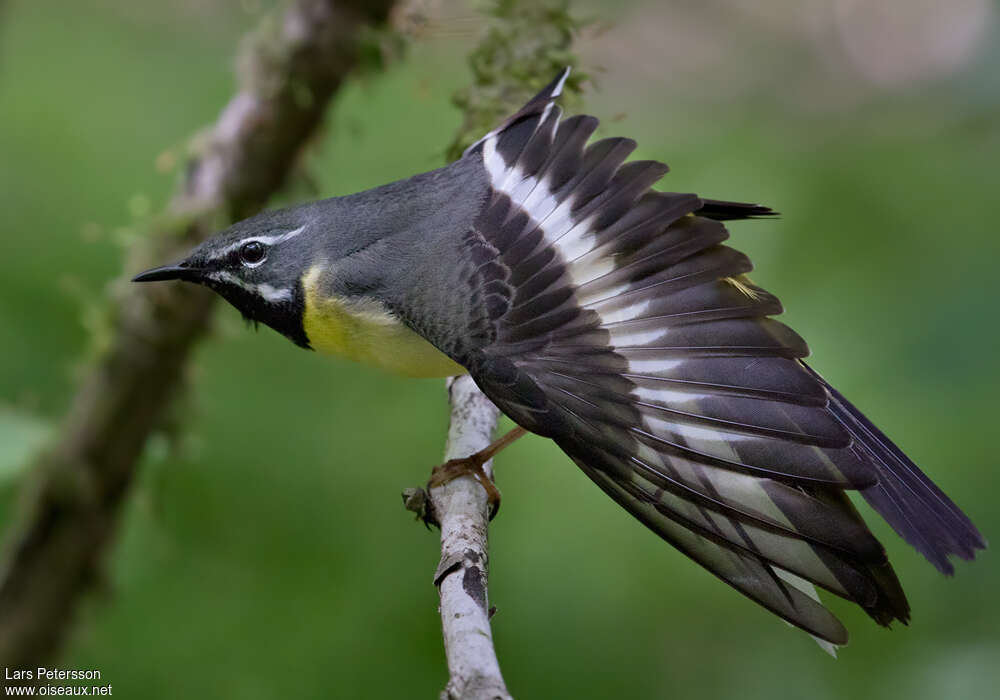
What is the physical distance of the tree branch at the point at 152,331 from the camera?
3.56 meters

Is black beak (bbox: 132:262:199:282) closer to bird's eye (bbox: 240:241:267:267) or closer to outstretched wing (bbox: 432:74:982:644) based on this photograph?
bird's eye (bbox: 240:241:267:267)

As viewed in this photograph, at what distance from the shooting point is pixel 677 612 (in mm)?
3441

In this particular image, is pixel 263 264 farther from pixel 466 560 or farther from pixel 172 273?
pixel 466 560

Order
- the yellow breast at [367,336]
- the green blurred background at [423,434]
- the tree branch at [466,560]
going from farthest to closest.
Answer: the green blurred background at [423,434] < the yellow breast at [367,336] < the tree branch at [466,560]

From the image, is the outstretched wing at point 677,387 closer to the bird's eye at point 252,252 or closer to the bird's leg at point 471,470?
the bird's leg at point 471,470

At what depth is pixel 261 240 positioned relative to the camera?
8.57 ft

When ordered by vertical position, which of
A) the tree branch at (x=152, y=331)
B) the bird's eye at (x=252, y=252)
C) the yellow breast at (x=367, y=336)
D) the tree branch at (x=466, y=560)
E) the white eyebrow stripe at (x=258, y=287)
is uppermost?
the tree branch at (x=152, y=331)

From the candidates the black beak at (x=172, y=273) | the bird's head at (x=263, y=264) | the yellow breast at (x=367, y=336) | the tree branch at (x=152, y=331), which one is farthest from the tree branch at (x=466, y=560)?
the tree branch at (x=152, y=331)

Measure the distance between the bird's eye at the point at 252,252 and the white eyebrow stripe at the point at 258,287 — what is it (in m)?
0.05

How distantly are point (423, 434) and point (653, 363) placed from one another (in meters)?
1.97

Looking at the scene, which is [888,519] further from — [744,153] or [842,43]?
[842,43]

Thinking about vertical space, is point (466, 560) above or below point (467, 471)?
below

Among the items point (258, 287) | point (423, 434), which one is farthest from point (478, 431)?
point (423, 434)

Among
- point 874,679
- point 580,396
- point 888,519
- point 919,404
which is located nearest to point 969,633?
point 874,679
